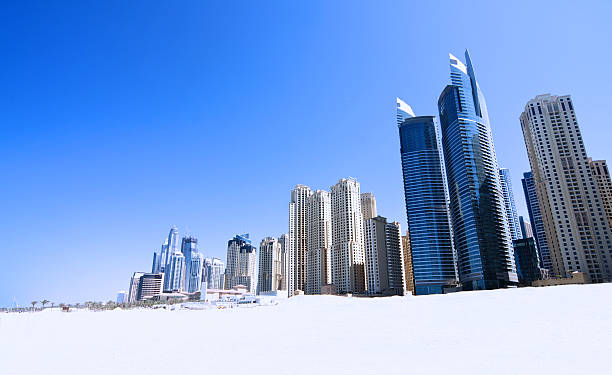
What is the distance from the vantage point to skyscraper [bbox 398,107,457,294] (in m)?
174

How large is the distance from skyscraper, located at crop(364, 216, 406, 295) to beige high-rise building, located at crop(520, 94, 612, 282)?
72667mm

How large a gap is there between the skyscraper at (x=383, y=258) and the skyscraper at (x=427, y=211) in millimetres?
10833

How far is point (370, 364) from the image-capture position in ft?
43.5

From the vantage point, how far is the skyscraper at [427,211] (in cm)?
17425

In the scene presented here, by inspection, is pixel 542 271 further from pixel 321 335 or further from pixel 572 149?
pixel 321 335

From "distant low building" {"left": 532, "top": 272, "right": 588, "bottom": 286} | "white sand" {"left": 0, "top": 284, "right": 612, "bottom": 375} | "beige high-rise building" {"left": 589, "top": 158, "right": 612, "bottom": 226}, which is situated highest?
"beige high-rise building" {"left": 589, "top": 158, "right": 612, "bottom": 226}

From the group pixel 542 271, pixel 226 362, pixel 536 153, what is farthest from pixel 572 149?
pixel 226 362

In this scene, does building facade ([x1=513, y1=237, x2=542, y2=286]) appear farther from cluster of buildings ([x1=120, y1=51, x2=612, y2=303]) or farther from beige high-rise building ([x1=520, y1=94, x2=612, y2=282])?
beige high-rise building ([x1=520, y1=94, x2=612, y2=282])

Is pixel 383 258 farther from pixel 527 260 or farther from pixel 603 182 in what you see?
pixel 603 182

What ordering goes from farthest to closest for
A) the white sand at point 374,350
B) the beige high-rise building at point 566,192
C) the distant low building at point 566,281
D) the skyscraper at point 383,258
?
1. the skyscraper at point 383,258
2. the beige high-rise building at point 566,192
3. the distant low building at point 566,281
4. the white sand at point 374,350

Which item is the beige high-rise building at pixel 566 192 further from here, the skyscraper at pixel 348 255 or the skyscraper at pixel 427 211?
the skyscraper at pixel 348 255

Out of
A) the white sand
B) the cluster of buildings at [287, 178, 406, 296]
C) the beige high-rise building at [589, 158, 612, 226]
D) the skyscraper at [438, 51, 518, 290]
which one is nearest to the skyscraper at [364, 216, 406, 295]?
the cluster of buildings at [287, 178, 406, 296]

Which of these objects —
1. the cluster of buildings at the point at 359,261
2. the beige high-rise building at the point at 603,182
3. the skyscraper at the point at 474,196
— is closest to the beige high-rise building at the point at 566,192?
the beige high-rise building at the point at 603,182

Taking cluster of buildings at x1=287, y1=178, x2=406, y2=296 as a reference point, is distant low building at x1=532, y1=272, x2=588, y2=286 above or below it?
below
